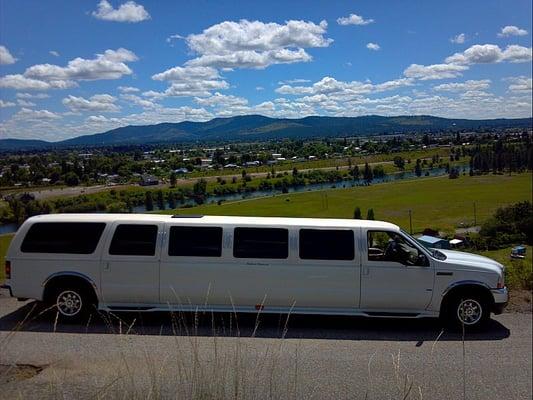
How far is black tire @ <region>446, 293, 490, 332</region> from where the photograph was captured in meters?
7.43

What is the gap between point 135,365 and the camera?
537 centimetres

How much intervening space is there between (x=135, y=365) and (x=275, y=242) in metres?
2.81

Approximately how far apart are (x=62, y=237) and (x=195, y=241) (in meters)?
2.05

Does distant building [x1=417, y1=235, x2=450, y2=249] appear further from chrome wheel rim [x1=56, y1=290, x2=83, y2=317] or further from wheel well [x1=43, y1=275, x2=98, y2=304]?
chrome wheel rim [x1=56, y1=290, x2=83, y2=317]

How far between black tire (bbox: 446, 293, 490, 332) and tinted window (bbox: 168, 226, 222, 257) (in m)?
3.51

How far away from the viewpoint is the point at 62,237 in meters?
7.71

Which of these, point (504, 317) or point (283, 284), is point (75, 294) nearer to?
point (283, 284)

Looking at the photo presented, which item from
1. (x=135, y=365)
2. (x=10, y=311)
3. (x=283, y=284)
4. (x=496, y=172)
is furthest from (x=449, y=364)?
(x=496, y=172)

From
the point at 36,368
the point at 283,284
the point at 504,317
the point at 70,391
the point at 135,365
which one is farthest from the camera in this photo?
→ the point at 504,317

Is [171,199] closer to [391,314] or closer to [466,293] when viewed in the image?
[391,314]

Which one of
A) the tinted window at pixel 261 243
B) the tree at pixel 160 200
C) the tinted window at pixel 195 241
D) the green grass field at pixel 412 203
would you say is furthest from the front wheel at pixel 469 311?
the tree at pixel 160 200

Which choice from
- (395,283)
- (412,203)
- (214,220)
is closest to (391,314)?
(395,283)

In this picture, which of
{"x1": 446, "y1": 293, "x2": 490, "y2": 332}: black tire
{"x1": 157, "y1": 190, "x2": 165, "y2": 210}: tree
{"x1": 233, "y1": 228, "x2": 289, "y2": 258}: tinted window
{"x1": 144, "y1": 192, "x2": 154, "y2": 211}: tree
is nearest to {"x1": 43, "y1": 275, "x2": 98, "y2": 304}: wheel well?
{"x1": 233, "y1": 228, "x2": 289, "y2": 258}: tinted window

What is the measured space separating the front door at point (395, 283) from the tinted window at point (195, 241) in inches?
85.3
